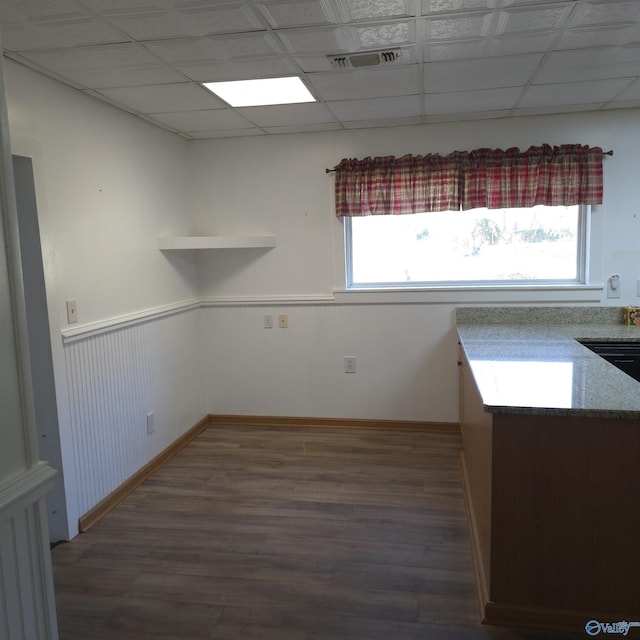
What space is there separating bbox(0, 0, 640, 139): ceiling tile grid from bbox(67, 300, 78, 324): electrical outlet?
115 cm

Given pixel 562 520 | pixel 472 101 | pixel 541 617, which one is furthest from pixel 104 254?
pixel 541 617

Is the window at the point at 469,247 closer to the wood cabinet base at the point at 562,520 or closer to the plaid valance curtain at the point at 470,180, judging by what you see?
the plaid valance curtain at the point at 470,180

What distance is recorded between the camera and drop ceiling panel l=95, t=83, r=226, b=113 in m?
2.95

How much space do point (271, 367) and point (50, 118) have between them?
8.05 ft

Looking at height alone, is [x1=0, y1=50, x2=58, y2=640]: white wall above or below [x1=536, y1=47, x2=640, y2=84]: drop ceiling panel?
below

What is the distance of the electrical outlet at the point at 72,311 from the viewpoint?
2.83 m

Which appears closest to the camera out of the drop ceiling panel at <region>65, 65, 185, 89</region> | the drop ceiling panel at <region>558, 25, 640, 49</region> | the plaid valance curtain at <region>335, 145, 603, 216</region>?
the drop ceiling panel at <region>558, 25, 640, 49</region>

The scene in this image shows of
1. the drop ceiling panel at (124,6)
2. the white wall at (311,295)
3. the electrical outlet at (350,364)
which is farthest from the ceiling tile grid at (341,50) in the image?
the electrical outlet at (350,364)

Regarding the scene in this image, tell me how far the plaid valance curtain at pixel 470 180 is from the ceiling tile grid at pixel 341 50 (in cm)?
40

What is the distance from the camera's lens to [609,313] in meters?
3.85

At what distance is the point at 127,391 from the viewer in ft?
11.1

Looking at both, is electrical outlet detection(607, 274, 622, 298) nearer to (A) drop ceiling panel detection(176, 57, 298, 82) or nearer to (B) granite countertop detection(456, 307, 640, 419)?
(B) granite countertop detection(456, 307, 640, 419)

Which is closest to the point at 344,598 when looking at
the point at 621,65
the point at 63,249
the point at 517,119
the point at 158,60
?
the point at 63,249

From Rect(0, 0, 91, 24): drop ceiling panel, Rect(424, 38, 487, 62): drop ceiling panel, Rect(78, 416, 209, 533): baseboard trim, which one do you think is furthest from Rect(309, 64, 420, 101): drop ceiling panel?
Rect(78, 416, 209, 533): baseboard trim
